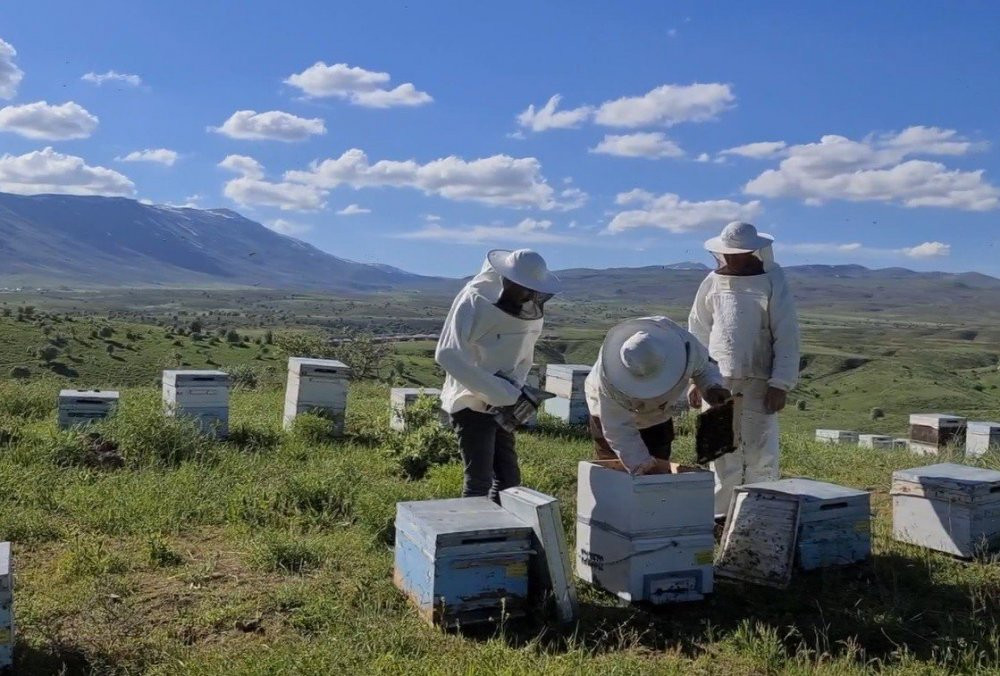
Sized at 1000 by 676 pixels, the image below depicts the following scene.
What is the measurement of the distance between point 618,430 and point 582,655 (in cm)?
150

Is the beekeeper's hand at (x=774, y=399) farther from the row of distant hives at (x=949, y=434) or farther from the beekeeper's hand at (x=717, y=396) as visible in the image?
the row of distant hives at (x=949, y=434)

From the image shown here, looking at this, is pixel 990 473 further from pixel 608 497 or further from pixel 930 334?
pixel 930 334

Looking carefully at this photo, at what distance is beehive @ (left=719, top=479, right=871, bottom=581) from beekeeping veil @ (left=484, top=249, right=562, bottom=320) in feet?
6.08

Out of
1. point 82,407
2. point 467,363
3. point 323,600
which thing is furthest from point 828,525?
point 82,407

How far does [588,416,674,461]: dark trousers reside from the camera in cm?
582

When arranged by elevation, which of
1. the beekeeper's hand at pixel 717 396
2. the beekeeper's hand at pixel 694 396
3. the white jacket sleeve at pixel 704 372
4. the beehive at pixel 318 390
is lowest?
the beehive at pixel 318 390

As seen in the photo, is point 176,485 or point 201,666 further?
point 176,485

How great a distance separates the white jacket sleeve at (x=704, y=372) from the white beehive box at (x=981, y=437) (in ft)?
27.1

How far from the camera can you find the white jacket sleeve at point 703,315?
21.9 ft

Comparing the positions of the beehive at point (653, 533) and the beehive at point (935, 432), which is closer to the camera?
the beehive at point (653, 533)

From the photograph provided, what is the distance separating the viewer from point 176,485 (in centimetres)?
757

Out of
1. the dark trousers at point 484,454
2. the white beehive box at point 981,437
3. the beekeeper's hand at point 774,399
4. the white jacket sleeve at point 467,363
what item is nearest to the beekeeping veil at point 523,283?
the white jacket sleeve at point 467,363

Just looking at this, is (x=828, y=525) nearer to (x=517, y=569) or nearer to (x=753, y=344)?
(x=753, y=344)

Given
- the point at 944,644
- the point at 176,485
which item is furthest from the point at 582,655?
the point at 176,485
